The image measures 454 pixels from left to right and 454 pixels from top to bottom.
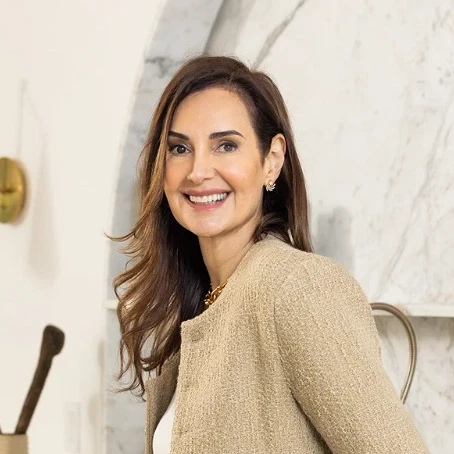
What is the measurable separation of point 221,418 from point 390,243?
1.87 ft

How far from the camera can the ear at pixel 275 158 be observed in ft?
5.18

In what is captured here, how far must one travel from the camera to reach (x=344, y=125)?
6.05 feet

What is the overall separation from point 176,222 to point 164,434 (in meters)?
0.39

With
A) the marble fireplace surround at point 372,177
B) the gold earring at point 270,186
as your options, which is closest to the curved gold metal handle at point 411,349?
the marble fireplace surround at point 372,177

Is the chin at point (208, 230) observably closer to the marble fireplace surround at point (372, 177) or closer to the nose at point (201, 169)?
the nose at point (201, 169)

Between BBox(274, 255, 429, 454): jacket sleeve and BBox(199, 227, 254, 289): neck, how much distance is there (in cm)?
30

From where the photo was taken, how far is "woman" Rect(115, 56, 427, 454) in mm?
1246

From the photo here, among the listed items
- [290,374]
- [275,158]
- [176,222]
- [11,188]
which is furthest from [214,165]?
[11,188]

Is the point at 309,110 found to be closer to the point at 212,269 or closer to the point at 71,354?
the point at 212,269

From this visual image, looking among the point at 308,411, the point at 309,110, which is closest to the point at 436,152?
the point at 309,110

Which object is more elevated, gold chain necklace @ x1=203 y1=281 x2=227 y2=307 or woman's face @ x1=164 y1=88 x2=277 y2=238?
woman's face @ x1=164 y1=88 x2=277 y2=238

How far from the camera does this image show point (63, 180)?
98.0 inches

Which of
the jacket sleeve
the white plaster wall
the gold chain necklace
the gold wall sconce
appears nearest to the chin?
the gold chain necklace

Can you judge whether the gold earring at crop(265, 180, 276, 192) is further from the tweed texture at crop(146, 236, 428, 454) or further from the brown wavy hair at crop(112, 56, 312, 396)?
the tweed texture at crop(146, 236, 428, 454)
